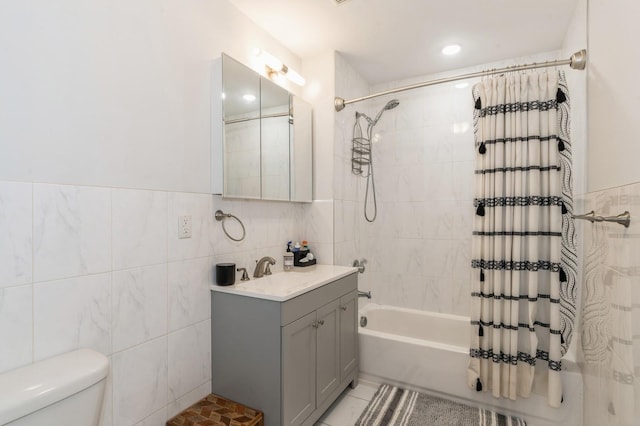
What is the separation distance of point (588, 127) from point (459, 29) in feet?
3.53

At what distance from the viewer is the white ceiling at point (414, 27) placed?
1.92m

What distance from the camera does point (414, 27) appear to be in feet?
7.05

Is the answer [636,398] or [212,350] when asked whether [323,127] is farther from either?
[636,398]

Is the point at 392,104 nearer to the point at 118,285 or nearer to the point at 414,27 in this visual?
the point at 414,27

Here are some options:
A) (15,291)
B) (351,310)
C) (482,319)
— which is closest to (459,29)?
(482,319)

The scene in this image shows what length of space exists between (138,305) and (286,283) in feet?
2.49

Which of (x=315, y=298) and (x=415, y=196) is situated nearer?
(x=315, y=298)

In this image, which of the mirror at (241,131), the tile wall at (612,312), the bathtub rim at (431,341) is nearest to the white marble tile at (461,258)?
the bathtub rim at (431,341)

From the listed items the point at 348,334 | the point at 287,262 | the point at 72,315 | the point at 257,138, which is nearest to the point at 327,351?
the point at 348,334

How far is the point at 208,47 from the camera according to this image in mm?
1688

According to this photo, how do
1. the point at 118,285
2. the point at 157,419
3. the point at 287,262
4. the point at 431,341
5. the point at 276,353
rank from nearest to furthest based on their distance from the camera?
the point at 118,285
the point at 157,419
the point at 276,353
the point at 287,262
the point at 431,341

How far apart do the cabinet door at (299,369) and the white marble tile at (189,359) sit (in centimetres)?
42

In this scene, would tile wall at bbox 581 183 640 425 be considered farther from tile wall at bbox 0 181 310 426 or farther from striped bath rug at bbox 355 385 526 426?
tile wall at bbox 0 181 310 426

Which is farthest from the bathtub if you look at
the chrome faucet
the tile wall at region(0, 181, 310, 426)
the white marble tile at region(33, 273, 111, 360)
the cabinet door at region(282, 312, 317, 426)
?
the white marble tile at region(33, 273, 111, 360)
